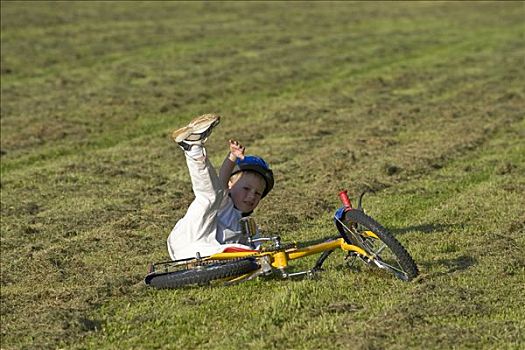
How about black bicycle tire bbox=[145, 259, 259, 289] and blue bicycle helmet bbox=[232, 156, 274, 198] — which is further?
blue bicycle helmet bbox=[232, 156, 274, 198]

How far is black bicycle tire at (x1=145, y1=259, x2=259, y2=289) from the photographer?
8836mm

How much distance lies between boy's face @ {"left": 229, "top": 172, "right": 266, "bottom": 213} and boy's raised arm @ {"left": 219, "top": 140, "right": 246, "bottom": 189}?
0.89 ft

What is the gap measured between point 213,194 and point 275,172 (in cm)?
587

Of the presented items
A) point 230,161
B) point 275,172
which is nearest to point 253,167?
point 230,161

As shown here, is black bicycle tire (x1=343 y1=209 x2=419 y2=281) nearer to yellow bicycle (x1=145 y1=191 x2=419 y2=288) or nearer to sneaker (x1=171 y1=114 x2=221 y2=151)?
yellow bicycle (x1=145 y1=191 x2=419 y2=288)

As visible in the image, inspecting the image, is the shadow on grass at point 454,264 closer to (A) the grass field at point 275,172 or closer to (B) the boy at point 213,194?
(A) the grass field at point 275,172

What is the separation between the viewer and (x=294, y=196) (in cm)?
1314

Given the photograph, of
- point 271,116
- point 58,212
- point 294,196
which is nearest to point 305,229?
point 294,196

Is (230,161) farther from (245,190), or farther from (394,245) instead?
(394,245)

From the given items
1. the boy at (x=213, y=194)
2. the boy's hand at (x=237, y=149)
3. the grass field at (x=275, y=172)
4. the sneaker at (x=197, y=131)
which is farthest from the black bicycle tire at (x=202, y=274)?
the sneaker at (x=197, y=131)

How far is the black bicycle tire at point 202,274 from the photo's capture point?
8.84 meters

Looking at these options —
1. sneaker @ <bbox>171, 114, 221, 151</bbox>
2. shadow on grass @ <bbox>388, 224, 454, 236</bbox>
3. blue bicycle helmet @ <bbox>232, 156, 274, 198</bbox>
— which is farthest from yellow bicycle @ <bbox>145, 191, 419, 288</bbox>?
shadow on grass @ <bbox>388, 224, 454, 236</bbox>

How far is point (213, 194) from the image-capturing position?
9.20m

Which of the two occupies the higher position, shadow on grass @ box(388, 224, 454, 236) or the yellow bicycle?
the yellow bicycle
